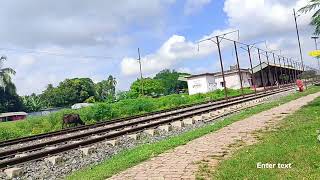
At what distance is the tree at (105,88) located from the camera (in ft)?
378

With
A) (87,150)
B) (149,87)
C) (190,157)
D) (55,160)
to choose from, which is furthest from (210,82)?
(190,157)

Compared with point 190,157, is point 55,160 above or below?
below

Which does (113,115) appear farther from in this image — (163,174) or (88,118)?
(163,174)

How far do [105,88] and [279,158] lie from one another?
121 meters

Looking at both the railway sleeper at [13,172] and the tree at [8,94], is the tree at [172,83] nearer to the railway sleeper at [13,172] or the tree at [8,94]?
the tree at [8,94]

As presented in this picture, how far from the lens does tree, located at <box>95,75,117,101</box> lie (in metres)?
115

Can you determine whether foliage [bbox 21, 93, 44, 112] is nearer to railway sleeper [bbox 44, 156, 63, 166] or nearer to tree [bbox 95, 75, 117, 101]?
tree [bbox 95, 75, 117, 101]

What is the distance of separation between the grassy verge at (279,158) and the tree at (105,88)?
335 feet

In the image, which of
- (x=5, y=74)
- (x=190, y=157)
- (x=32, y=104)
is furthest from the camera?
(x=32, y=104)

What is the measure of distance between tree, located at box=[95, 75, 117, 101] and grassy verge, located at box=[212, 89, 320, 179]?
102 meters

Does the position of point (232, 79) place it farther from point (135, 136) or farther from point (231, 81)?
point (135, 136)

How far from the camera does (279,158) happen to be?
7.70m

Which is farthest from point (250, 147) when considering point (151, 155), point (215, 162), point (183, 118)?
point (183, 118)

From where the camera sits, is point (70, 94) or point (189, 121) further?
→ point (70, 94)
